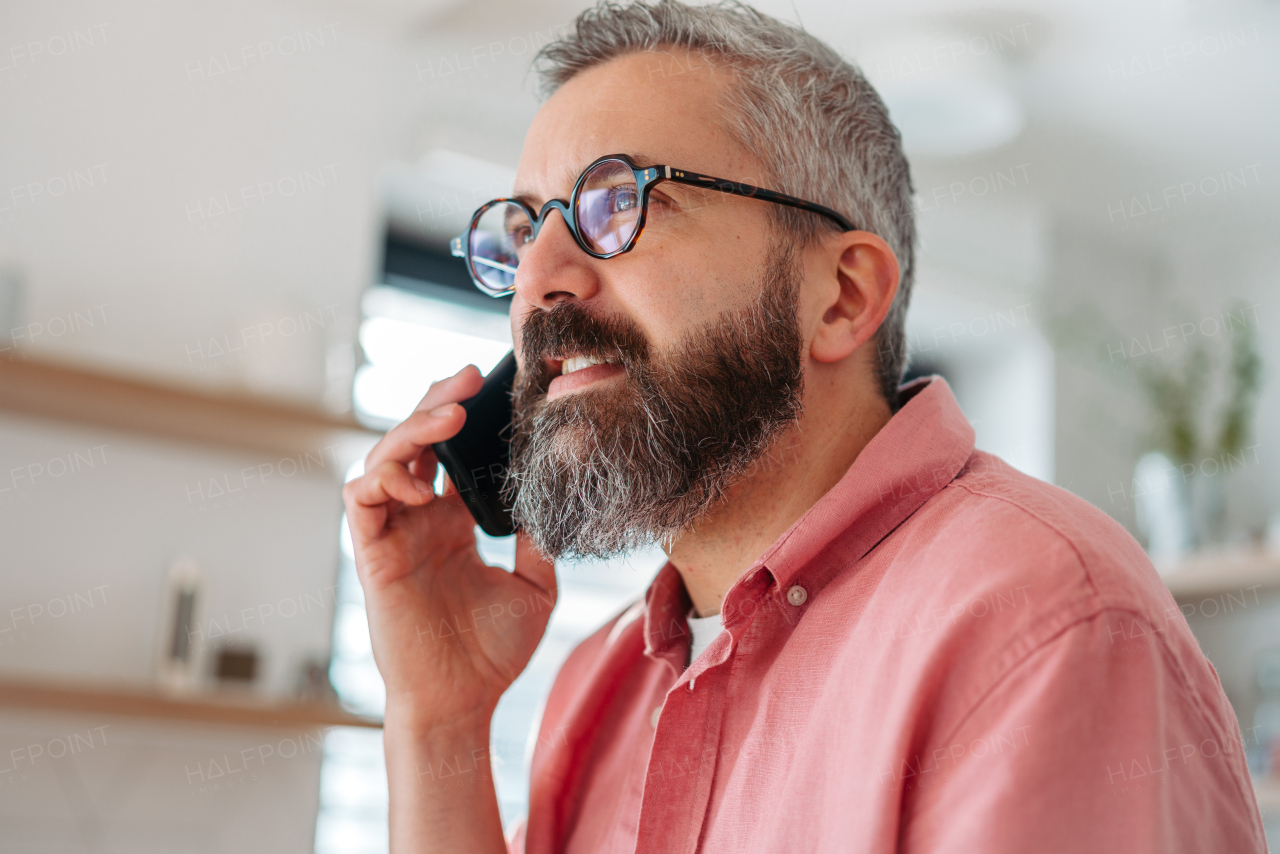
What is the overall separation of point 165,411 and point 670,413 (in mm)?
1306

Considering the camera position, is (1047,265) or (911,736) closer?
(911,736)

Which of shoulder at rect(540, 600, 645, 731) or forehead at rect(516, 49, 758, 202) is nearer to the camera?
forehead at rect(516, 49, 758, 202)

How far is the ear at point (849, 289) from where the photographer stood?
1137 mm

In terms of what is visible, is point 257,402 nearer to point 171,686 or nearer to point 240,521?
point 240,521

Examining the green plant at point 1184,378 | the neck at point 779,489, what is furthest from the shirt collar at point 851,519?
the green plant at point 1184,378

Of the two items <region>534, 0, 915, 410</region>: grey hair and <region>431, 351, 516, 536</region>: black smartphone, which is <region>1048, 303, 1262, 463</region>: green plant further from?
<region>431, 351, 516, 536</region>: black smartphone

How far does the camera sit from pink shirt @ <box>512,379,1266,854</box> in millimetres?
Answer: 657

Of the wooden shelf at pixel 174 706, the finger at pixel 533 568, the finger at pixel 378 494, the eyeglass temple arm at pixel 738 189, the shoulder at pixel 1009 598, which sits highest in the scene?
the eyeglass temple arm at pixel 738 189

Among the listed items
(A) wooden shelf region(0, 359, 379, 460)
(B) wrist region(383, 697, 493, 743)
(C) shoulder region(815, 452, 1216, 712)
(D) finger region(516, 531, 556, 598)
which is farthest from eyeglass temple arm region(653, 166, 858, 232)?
(A) wooden shelf region(0, 359, 379, 460)

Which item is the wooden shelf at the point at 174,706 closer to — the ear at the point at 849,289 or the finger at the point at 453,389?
the finger at the point at 453,389

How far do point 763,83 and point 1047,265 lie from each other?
256 cm

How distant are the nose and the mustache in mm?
13

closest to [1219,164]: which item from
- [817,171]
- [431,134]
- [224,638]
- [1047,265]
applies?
[1047,265]

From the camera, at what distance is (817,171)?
1.15 metres
